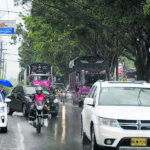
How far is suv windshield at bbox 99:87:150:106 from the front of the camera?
974 cm

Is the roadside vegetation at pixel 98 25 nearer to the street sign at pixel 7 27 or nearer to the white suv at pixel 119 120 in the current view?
the street sign at pixel 7 27

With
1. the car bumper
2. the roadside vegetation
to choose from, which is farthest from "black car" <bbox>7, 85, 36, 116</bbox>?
the car bumper

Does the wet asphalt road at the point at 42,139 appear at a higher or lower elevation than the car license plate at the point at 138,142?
lower

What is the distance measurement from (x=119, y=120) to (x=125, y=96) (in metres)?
1.36

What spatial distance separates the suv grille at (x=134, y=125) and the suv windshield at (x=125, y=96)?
1006mm

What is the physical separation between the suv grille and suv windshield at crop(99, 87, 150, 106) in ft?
3.30

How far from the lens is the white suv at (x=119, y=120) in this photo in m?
8.58

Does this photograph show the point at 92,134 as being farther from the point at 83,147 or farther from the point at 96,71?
the point at 96,71

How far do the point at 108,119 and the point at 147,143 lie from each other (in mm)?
908

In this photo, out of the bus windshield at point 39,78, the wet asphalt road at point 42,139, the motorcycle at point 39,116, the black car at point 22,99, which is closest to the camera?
the wet asphalt road at point 42,139

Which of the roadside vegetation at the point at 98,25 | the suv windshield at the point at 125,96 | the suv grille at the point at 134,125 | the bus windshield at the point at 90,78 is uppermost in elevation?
the roadside vegetation at the point at 98,25

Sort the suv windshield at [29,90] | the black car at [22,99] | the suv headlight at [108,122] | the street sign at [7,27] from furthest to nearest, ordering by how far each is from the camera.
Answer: the street sign at [7,27]
the suv windshield at [29,90]
the black car at [22,99]
the suv headlight at [108,122]

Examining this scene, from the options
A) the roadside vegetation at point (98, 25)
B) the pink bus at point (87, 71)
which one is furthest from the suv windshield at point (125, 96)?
the pink bus at point (87, 71)

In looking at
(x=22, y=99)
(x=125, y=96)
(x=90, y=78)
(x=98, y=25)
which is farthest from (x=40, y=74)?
(x=125, y=96)
